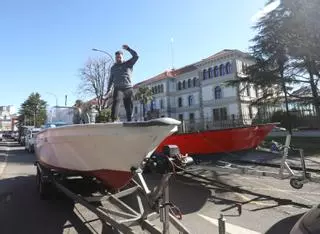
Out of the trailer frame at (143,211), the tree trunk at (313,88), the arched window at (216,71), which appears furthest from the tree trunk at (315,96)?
the arched window at (216,71)

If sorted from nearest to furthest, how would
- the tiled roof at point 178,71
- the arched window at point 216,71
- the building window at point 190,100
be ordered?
the tiled roof at point 178,71
the arched window at point 216,71
the building window at point 190,100

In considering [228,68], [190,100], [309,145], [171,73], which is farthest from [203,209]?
[171,73]

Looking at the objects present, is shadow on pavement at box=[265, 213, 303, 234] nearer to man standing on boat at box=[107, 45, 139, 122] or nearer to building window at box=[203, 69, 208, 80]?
man standing on boat at box=[107, 45, 139, 122]

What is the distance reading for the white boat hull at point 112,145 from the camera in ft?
17.2

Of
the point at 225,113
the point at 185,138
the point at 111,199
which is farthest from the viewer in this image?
the point at 225,113

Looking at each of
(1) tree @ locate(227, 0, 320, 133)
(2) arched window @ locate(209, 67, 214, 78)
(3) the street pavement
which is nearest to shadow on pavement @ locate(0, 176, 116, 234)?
(3) the street pavement

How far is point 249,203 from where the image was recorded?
6.96 meters

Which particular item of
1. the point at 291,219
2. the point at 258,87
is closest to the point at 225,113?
the point at 258,87

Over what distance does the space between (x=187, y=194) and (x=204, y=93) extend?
49.1m

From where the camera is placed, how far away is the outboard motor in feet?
18.2

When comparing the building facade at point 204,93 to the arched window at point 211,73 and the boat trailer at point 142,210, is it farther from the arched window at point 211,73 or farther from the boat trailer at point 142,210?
the boat trailer at point 142,210

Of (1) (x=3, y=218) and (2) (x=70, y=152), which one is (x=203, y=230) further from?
(1) (x=3, y=218)

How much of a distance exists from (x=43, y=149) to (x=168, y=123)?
4.61 metres

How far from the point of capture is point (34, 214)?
683 centimetres
